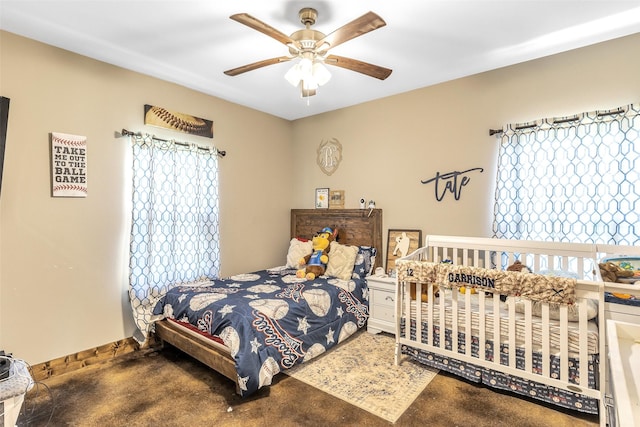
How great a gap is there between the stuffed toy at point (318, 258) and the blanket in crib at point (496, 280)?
1.19m

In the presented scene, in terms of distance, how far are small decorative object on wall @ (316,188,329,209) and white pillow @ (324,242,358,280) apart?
79cm

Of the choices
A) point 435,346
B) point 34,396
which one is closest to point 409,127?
point 435,346

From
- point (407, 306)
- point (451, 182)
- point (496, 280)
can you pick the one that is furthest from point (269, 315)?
point (451, 182)

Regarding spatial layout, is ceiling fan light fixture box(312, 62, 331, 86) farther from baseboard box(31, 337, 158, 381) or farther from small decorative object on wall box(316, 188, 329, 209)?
baseboard box(31, 337, 158, 381)

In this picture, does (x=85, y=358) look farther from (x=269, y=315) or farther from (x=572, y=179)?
(x=572, y=179)

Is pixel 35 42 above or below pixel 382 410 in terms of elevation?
above

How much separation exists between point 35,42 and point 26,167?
0.98 metres

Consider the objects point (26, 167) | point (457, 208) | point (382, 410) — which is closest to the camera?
point (382, 410)

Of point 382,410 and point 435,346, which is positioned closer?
point 382,410

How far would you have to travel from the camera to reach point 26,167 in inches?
96.5

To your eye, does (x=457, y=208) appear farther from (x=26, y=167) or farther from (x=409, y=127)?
(x=26, y=167)

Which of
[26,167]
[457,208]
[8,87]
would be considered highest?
[8,87]

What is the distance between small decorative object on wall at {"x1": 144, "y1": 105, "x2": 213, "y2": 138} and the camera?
3.13 meters

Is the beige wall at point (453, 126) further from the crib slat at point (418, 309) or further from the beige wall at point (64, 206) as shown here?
the beige wall at point (64, 206)
